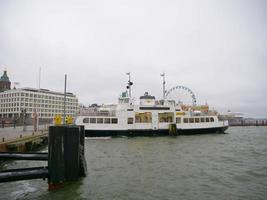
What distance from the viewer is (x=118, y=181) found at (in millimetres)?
9773

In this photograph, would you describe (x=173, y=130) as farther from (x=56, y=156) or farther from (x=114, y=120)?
(x=56, y=156)

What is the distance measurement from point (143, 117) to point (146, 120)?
2.35ft

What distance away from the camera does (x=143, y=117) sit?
35.8 meters

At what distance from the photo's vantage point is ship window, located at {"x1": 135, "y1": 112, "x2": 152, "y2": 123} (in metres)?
35.5

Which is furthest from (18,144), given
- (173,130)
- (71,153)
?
(173,130)

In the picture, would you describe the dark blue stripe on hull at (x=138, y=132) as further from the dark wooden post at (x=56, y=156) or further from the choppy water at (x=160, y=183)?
the dark wooden post at (x=56, y=156)

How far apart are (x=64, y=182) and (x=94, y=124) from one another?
2554 cm

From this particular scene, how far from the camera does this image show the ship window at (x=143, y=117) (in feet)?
116

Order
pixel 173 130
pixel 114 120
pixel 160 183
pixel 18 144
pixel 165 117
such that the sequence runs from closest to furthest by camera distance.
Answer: pixel 160 183
pixel 18 144
pixel 173 130
pixel 114 120
pixel 165 117

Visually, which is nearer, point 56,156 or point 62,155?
point 56,156

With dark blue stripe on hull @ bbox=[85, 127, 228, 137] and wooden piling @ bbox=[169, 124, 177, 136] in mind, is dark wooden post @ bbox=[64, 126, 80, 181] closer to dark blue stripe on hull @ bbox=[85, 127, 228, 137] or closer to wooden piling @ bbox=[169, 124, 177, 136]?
dark blue stripe on hull @ bbox=[85, 127, 228, 137]

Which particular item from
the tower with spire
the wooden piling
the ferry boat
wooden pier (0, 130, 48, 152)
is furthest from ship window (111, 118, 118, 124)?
the tower with spire

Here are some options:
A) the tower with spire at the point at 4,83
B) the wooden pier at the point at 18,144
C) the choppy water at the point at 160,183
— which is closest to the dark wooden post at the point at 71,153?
the choppy water at the point at 160,183

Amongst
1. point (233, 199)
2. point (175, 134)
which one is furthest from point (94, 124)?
point (233, 199)
